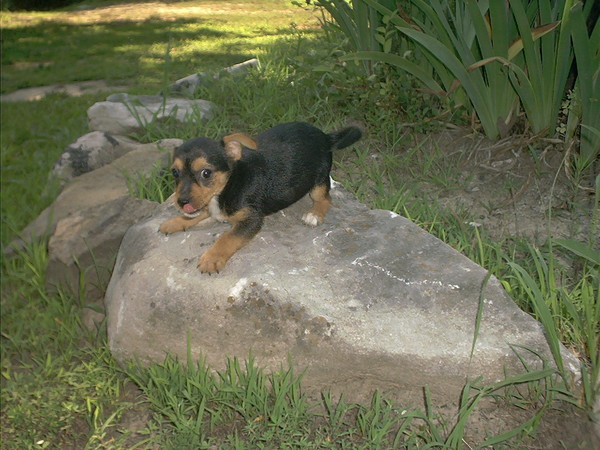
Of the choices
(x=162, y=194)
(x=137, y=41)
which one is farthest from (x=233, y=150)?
(x=137, y=41)

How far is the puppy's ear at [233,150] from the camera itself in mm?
3002

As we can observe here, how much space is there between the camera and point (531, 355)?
8.91ft

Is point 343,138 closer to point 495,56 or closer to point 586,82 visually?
point 495,56

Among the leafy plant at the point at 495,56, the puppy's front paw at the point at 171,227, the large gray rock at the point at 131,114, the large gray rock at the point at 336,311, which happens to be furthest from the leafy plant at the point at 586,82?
the large gray rock at the point at 131,114

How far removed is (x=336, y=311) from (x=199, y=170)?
0.93 m

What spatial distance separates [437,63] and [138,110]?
8.45 ft

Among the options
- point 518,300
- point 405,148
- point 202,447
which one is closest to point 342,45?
point 405,148

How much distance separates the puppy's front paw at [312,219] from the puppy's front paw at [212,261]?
55 centimetres

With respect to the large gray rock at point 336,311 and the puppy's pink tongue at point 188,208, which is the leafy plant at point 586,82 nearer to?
the large gray rock at point 336,311

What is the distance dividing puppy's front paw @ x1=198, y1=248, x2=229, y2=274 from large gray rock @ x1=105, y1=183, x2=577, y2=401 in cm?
4

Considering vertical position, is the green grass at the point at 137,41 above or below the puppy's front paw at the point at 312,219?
above

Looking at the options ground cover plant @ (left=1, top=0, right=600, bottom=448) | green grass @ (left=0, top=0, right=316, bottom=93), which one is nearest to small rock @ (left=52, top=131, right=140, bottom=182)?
ground cover plant @ (left=1, top=0, right=600, bottom=448)

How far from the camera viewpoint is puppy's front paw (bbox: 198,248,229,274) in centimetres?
302

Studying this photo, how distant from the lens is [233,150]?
3018 millimetres
